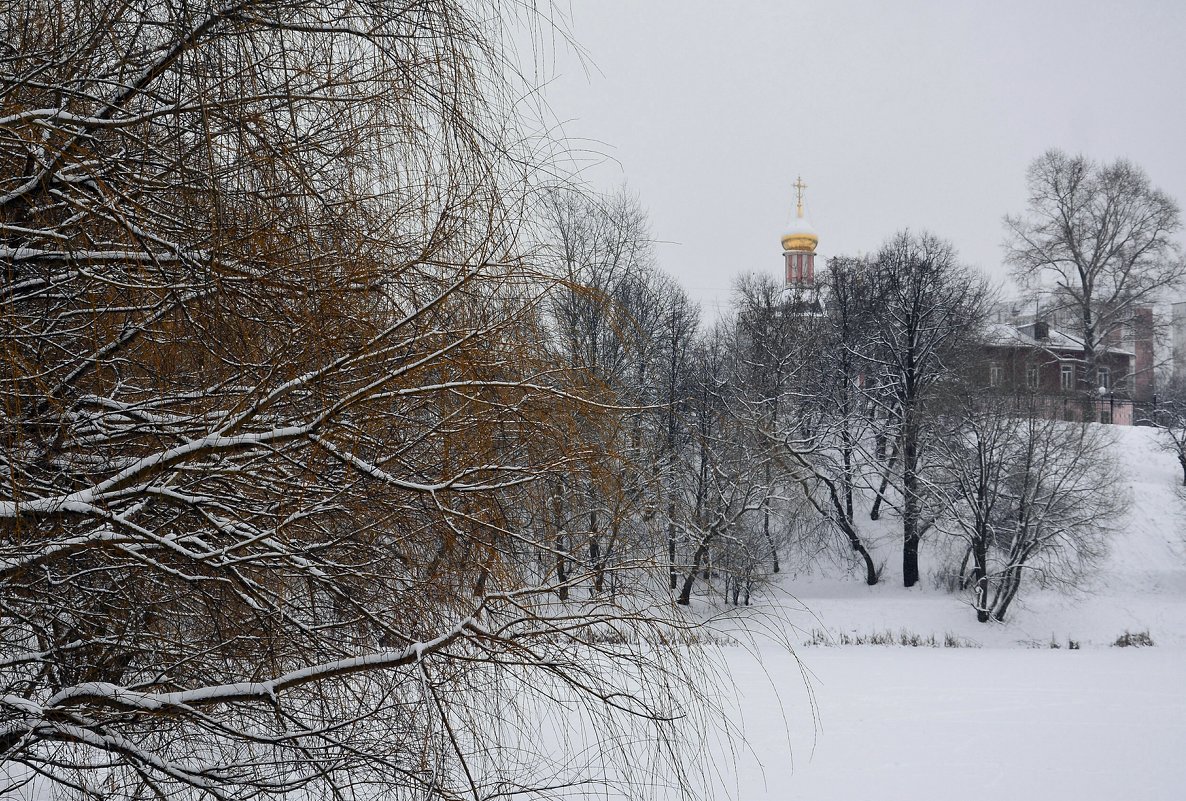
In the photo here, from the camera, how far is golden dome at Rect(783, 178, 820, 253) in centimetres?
4675

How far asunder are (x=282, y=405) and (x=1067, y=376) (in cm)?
4149

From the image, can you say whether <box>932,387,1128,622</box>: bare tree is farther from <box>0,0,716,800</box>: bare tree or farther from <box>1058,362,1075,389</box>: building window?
<box>0,0,716,800</box>: bare tree

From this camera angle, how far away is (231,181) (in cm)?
203

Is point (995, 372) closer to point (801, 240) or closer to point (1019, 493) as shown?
point (1019, 493)

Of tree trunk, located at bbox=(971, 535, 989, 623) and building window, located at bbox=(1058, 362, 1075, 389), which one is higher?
building window, located at bbox=(1058, 362, 1075, 389)

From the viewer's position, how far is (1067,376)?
38.3 meters

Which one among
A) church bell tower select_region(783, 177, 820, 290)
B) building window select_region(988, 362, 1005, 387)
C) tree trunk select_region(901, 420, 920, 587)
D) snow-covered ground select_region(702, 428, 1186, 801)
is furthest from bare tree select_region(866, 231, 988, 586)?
church bell tower select_region(783, 177, 820, 290)

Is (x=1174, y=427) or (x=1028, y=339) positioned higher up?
(x=1028, y=339)

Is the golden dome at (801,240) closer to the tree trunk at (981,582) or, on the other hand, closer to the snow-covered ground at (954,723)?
the tree trunk at (981,582)

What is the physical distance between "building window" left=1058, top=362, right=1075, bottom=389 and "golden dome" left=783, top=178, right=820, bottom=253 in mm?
13716

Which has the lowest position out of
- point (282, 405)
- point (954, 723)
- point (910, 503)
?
point (954, 723)

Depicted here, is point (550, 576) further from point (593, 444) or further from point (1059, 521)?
point (1059, 521)

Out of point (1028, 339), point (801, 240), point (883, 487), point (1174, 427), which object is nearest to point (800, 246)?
point (801, 240)

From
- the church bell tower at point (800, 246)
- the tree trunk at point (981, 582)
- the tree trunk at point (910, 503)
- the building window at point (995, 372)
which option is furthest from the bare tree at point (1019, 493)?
the church bell tower at point (800, 246)
